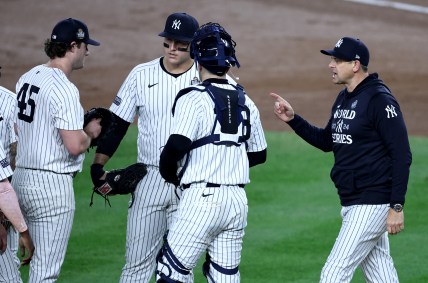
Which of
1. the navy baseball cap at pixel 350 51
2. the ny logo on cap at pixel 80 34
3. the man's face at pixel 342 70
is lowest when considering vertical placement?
the man's face at pixel 342 70

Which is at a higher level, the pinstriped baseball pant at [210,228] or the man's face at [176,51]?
the man's face at [176,51]

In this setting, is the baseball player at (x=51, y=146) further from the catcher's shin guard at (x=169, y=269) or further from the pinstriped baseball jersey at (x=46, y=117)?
the catcher's shin guard at (x=169, y=269)

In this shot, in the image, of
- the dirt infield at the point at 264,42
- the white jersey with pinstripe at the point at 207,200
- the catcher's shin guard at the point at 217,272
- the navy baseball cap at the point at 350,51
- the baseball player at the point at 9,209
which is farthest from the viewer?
the dirt infield at the point at 264,42

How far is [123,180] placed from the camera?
701 centimetres

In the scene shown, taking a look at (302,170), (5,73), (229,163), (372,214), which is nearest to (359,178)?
(372,214)

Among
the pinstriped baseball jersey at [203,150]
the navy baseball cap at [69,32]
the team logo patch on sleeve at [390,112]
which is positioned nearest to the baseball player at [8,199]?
the navy baseball cap at [69,32]

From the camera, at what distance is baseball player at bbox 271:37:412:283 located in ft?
21.4

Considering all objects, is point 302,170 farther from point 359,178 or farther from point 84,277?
point 359,178

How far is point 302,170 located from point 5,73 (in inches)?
222

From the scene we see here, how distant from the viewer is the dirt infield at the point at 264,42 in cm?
1466

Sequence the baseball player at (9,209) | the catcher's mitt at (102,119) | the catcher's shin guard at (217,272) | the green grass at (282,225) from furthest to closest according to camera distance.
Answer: the green grass at (282,225) → the catcher's mitt at (102,119) → the catcher's shin guard at (217,272) → the baseball player at (9,209)

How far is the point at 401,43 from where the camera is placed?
1688 centimetres

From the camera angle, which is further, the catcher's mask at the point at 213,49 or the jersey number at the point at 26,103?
the jersey number at the point at 26,103

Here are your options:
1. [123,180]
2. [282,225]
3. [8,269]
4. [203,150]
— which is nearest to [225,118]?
[203,150]
